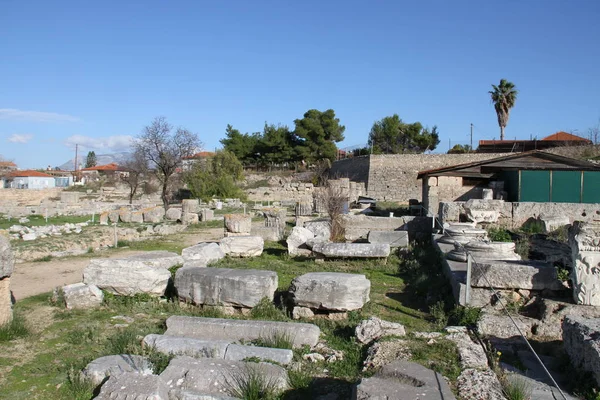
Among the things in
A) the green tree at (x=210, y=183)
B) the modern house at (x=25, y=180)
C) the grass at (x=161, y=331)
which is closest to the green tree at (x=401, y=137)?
the green tree at (x=210, y=183)

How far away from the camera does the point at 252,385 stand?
14.1ft

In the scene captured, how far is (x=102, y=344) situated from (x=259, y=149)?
165 feet

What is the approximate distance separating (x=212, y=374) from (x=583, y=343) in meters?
3.64

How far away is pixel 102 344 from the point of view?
5.82 m

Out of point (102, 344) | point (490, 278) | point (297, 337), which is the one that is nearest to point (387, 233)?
point (490, 278)

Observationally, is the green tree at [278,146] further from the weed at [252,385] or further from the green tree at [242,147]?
the weed at [252,385]

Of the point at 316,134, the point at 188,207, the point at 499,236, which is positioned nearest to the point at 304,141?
the point at 316,134

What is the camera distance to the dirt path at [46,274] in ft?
29.2

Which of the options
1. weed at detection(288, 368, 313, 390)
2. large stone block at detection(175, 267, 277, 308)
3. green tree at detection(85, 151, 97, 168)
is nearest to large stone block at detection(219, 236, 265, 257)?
large stone block at detection(175, 267, 277, 308)

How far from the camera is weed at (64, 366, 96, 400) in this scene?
4457 millimetres

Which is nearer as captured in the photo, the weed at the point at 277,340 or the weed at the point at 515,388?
the weed at the point at 515,388

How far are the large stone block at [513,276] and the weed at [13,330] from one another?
6.26 meters

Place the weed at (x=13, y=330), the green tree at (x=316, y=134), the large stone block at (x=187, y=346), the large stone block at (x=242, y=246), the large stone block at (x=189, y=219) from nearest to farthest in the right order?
the large stone block at (x=187, y=346), the weed at (x=13, y=330), the large stone block at (x=242, y=246), the large stone block at (x=189, y=219), the green tree at (x=316, y=134)

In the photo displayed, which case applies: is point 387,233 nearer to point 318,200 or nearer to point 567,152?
point 318,200
